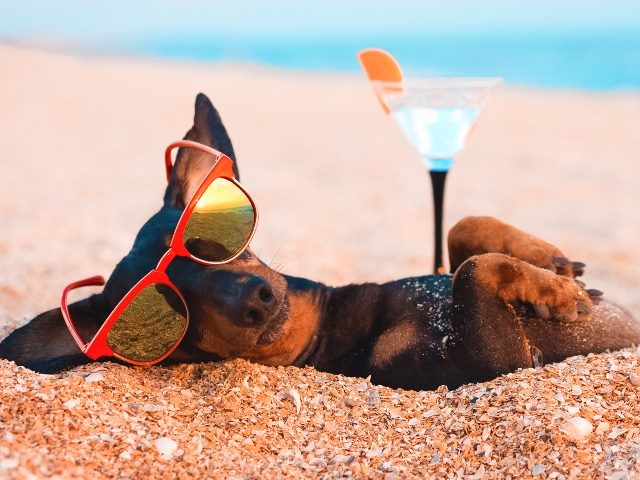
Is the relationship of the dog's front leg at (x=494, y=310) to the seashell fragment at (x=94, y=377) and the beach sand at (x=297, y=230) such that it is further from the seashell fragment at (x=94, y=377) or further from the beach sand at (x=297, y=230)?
the seashell fragment at (x=94, y=377)

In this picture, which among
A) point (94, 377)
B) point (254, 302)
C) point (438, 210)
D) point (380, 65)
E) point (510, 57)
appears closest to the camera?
point (254, 302)

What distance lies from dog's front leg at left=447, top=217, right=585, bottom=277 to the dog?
0.84 feet

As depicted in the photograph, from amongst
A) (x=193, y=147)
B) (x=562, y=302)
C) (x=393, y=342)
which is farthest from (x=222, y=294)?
(x=562, y=302)

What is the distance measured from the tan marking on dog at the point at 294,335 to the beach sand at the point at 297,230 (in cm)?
10

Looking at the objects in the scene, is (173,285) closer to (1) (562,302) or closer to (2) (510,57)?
(1) (562,302)

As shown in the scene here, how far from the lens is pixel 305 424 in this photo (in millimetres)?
2740

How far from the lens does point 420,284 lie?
3.44 metres

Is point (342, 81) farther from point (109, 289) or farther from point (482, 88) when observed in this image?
point (109, 289)

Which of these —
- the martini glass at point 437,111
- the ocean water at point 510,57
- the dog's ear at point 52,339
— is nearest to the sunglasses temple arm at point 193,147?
the dog's ear at point 52,339

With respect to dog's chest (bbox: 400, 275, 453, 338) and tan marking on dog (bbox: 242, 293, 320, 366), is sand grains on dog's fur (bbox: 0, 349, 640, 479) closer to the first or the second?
tan marking on dog (bbox: 242, 293, 320, 366)

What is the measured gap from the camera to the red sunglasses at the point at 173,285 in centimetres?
287

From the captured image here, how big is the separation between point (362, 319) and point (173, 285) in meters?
0.88

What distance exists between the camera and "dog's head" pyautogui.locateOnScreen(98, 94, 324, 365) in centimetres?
273

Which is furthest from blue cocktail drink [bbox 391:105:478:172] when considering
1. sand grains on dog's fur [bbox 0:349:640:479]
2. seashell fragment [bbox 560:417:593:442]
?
seashell fragment [bbox 560:417:593:442]
